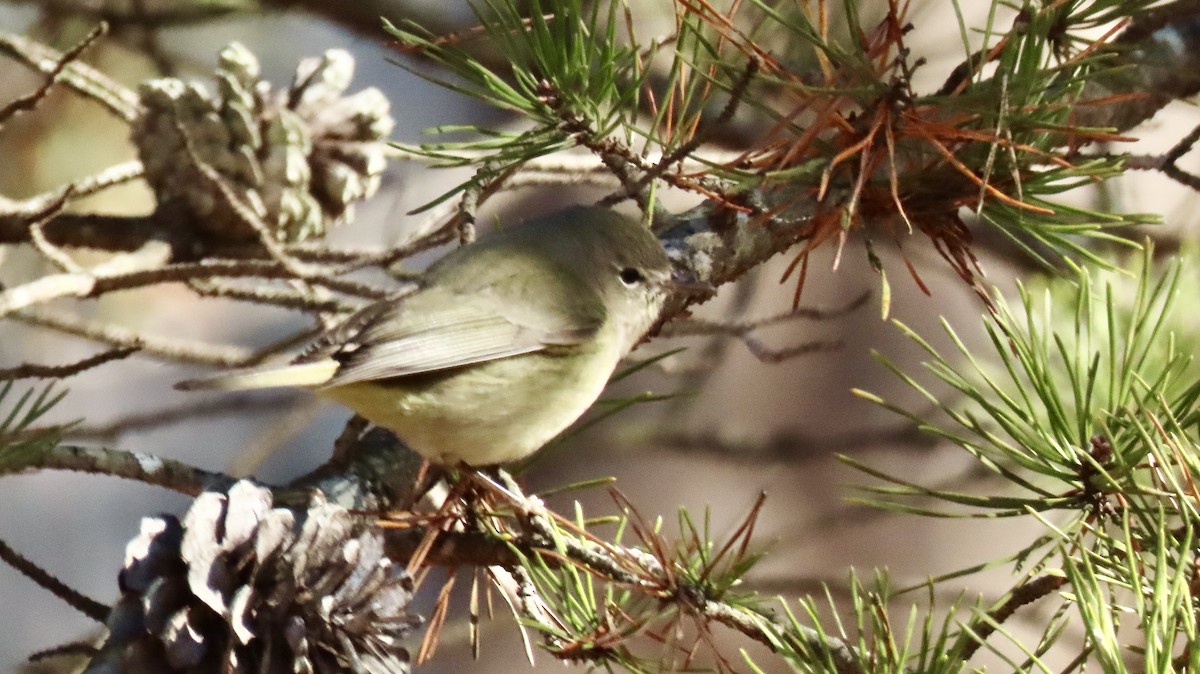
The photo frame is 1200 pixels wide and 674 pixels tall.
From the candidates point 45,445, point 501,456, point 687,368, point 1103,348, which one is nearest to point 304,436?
point 687,368

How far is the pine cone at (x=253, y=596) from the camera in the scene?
51 cm

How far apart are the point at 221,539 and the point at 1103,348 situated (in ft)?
2.35

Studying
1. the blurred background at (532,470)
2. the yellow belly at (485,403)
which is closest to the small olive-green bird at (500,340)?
the yellow belly at (485,403)

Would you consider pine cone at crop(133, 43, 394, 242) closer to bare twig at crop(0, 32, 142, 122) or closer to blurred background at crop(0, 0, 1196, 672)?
bare twig at crop(0, 32, 142, 122)

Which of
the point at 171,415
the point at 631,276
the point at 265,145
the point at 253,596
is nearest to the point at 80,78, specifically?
the point at 265,145

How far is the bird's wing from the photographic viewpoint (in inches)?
31.4

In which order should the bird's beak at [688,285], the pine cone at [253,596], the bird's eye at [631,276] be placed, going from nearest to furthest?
the pine cone at [253,596] → the bird's beak at [688,285] → the bird's eye at [631,276]

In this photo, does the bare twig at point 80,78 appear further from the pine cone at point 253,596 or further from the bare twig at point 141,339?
the pine cone at point 253,596

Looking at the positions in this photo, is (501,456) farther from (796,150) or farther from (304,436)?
(304,436)

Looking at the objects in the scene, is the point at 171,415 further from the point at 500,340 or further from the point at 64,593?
the point at 64,593

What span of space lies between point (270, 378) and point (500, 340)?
0.21 metres

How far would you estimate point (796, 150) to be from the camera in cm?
61

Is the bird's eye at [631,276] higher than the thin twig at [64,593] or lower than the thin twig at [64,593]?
higher

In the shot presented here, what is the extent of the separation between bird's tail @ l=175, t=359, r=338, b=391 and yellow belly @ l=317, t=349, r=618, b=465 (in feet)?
0.06
